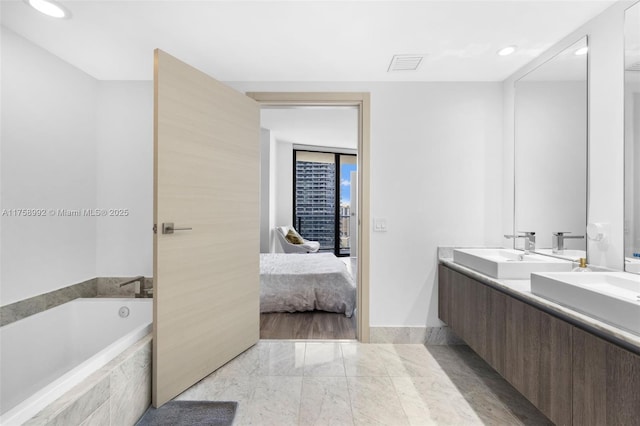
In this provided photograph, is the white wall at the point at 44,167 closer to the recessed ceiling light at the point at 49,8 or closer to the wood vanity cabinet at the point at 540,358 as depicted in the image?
the recessed ceiling light at the point at 49,8

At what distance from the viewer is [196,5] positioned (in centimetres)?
173

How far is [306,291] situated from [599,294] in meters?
2.50

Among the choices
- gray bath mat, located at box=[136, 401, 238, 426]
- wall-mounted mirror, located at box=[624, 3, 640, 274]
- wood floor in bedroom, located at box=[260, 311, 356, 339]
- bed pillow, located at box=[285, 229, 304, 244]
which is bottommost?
Result: gray bath mat, located at box=[136, 401, 238, 426]

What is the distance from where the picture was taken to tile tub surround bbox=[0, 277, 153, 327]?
75.5 inches

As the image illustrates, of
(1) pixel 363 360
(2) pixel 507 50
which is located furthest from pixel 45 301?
(2) pixel 507 50

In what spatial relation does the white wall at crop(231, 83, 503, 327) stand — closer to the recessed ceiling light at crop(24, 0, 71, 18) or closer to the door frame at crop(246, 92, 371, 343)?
the door frame at crop(246, 92, 371, 343)

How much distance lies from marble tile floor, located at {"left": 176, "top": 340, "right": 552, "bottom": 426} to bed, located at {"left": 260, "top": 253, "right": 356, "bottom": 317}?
0.76 m

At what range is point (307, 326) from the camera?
121 inches

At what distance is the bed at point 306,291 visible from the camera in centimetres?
334

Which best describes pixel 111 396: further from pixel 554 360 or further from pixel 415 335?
pixel 415 335

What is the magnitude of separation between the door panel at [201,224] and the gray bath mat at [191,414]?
64 millimetres

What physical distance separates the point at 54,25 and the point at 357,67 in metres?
1.91

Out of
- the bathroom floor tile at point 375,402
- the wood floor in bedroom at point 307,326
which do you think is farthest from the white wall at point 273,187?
the bathroom floor tile at point 375,402

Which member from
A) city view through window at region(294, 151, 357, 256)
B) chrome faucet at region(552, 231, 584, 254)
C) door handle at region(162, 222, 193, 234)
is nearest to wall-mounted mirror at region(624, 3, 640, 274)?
chrome faucet at region(552, 231, 584, 254)
